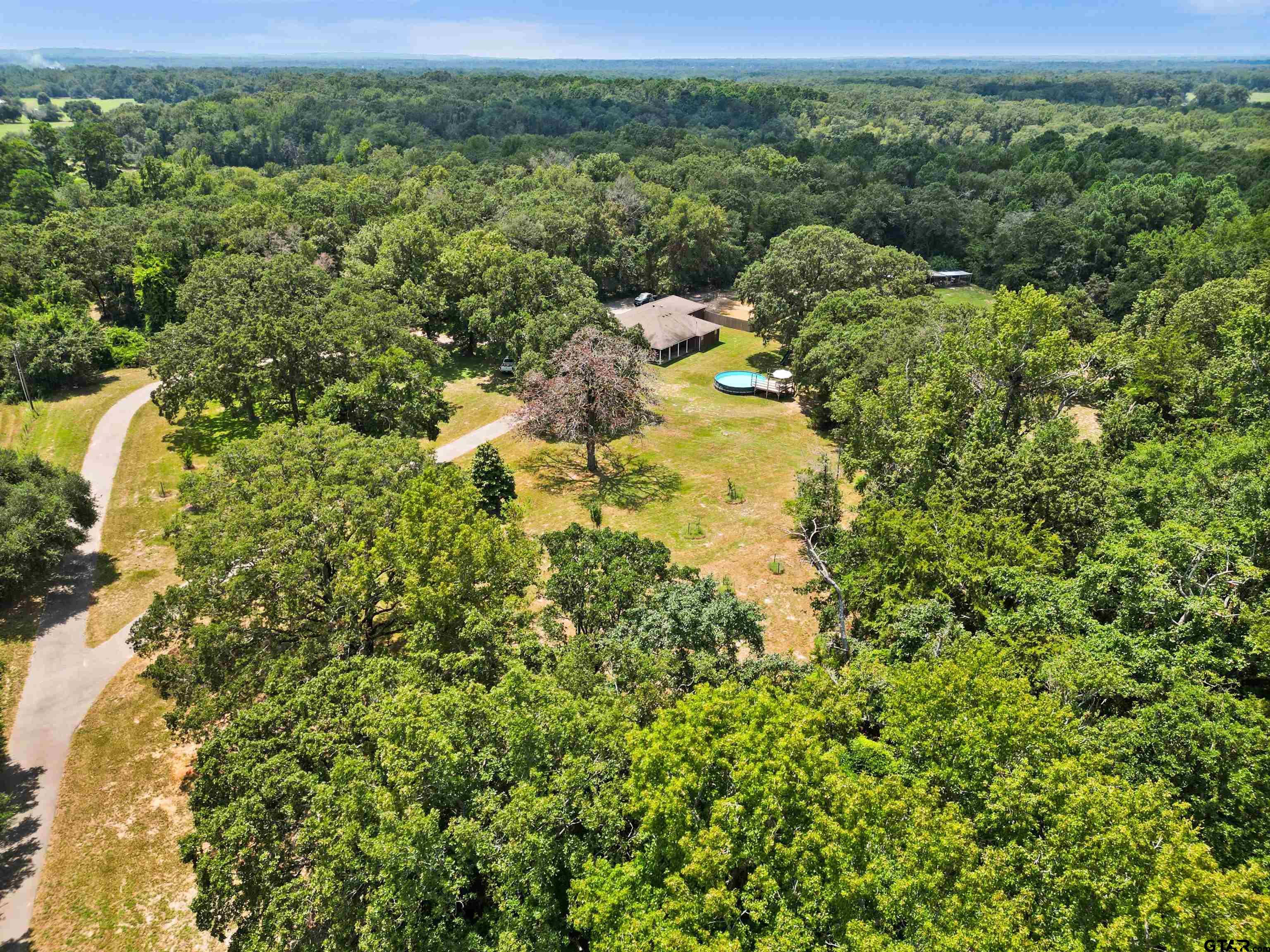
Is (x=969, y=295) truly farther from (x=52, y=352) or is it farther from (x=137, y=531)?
(x=52, y=352)

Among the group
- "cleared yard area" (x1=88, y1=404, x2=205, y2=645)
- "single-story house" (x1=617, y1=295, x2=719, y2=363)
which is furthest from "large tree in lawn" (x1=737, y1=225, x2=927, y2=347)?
"cleared yard area" (x1=88, y1=404, x2=205, y2=645)

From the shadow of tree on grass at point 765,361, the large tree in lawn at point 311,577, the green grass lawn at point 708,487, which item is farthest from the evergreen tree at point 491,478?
the shadow of tree on grass at point 765,361

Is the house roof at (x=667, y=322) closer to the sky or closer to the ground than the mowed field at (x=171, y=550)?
closer to the sky

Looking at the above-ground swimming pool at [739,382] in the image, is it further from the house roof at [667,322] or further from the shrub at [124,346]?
the shrub at [124,346]

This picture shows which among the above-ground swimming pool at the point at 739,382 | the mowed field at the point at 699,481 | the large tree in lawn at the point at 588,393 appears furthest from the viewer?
the above-ground swimming pool at the point at 739,382

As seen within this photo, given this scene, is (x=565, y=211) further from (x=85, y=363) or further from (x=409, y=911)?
(x=409, y=911)

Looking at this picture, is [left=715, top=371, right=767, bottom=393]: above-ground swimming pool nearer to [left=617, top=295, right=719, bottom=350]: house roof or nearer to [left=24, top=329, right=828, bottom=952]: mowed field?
[left=24, top=329, right=828, bottom=952]: mowed field
